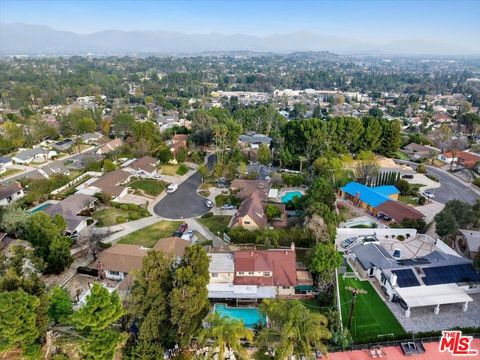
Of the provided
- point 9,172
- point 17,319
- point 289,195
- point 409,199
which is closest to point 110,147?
point 9,172

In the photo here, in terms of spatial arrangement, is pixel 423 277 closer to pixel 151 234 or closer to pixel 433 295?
Result: pixel 433 295

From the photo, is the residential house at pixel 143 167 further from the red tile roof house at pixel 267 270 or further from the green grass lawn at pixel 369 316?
the green grass lawn at pixel 369 316

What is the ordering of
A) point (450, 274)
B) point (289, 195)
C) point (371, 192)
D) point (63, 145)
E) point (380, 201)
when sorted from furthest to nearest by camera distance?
point (63, 145)
point (289, 195)
point (371, 192)
point (380, 201)
point (450, 274)

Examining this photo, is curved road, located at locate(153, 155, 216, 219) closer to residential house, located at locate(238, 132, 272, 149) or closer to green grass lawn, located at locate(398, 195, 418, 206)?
residential house, located at locate(238, 132, 272, 149)

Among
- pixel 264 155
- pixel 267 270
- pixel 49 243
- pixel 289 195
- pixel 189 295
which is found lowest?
pixel 289 195

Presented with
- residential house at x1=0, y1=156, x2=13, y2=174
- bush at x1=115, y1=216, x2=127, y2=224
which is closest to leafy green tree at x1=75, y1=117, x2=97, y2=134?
residential house at x1=0, y1=156, x2=13, y2=174

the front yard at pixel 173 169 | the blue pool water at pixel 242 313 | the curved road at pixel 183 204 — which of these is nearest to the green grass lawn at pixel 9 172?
the front yard at pixel 173 169

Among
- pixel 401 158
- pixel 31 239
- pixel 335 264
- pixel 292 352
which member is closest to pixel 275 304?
pixel 292 352

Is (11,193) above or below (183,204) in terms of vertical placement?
above
